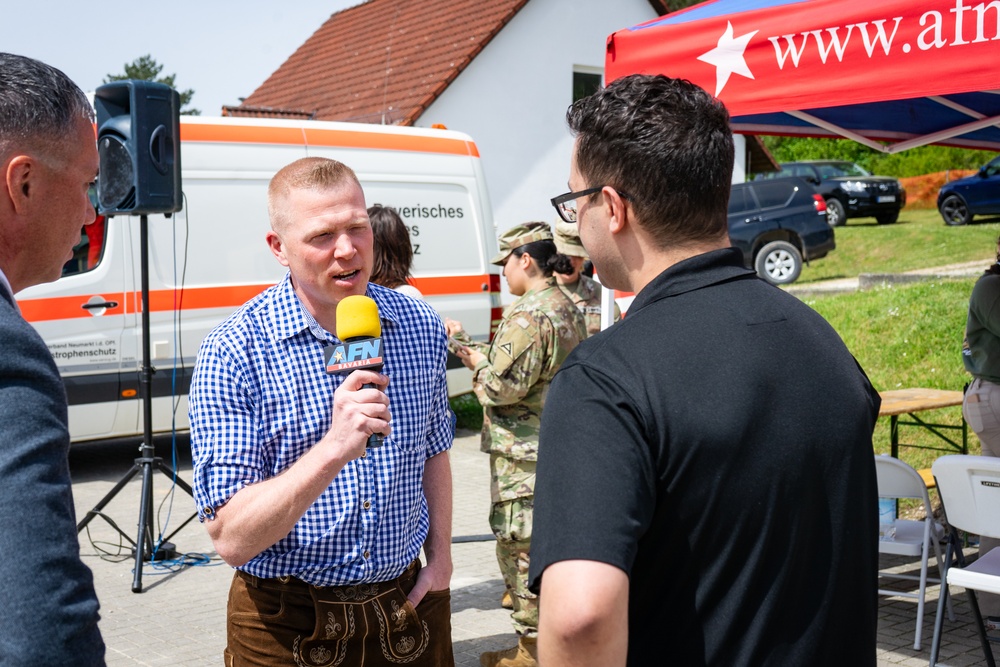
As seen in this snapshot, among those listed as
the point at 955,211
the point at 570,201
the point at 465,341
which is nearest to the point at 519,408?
the point at 465,341

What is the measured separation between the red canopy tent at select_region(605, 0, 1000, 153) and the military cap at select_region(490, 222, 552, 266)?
81 centimetres

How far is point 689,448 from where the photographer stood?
1.48 meters

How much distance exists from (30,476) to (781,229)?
17229 mm

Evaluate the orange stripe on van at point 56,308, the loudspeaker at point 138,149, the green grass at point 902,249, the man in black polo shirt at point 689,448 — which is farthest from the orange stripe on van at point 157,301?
the green grass at point 902,249

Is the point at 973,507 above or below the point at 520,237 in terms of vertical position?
below

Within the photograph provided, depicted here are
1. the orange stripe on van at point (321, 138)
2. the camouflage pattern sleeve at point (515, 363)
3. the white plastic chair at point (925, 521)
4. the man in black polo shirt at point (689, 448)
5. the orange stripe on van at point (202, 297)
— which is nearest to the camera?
the man in black polo shirt at point (689, 448)

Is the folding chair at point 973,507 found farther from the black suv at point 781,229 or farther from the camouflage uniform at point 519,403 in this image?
the black suv at point 781,229

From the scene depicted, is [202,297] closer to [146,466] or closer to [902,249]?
[146,466]

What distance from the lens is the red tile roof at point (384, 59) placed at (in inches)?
651

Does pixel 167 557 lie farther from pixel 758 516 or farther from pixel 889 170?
pixel 889 170

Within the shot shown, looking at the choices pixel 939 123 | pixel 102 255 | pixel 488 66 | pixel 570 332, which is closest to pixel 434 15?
pixel 488 66

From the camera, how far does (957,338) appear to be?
1050 cm

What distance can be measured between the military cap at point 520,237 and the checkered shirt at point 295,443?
91.7 inches

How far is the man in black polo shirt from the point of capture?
4.77 ft
